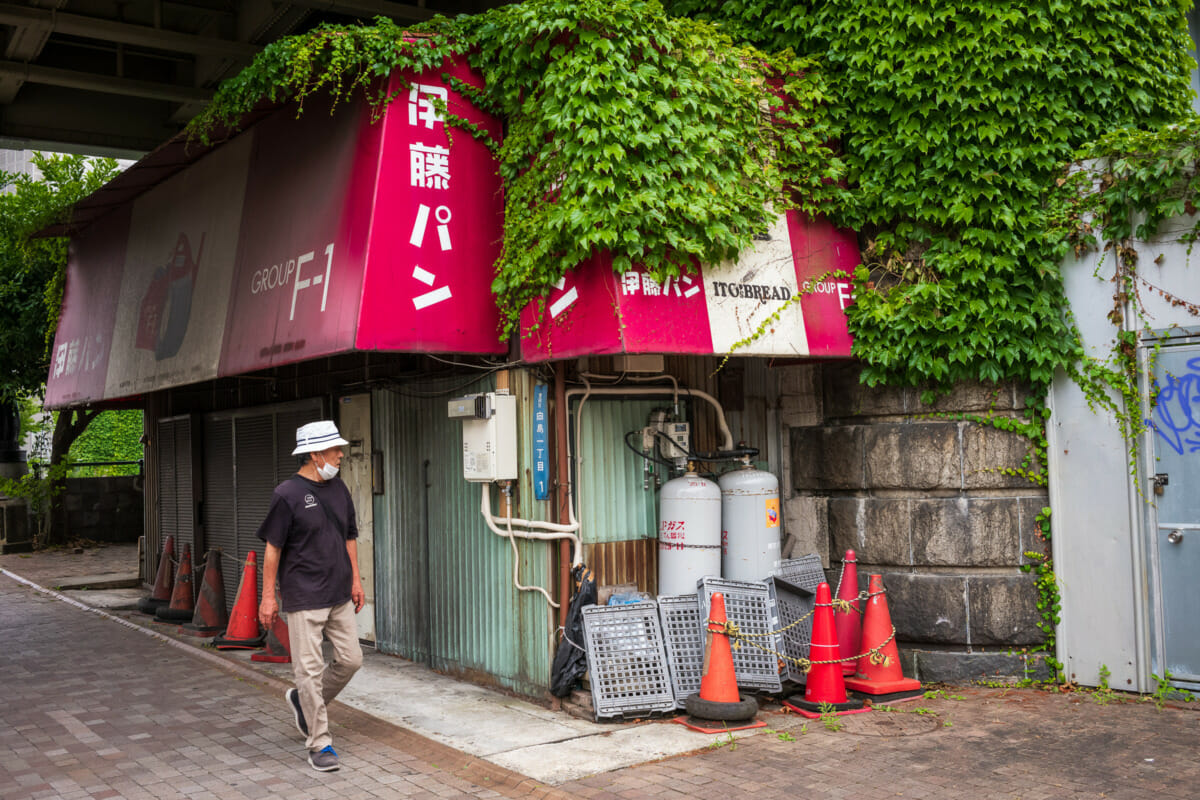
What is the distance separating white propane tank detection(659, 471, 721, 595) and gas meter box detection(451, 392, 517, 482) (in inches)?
51.9

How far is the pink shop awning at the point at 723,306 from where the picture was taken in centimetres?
712

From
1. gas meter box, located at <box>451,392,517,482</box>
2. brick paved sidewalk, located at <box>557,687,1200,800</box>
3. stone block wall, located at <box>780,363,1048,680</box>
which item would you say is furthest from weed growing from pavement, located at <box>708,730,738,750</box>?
gas meter box, located at <box>451,392,517,482</box>

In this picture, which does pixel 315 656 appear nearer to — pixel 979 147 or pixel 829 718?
pixel 829 718

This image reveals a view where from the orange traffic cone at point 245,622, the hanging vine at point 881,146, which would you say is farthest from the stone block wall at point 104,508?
the hanging vine at point 881,146

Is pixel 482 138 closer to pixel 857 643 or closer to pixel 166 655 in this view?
pixel 857 643

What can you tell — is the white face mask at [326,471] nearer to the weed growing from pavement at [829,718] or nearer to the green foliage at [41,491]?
the weed growing from pavement at [829,718]

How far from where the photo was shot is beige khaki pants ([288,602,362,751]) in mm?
6406

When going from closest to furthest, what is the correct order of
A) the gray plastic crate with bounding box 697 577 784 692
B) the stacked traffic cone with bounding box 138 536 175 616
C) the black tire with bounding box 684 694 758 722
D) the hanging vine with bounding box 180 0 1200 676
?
the black tire with bounding box 684 694 758 722
the hanging vine with bounding box 180 0 1200 676
the gray plastic crate with bounding box 697 577 784 692
the stacked traffic cone with bounding box 138 536 175 616

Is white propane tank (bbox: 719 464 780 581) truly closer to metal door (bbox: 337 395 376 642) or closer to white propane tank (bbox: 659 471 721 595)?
white propane tank (bbox: 659 471 721 595)

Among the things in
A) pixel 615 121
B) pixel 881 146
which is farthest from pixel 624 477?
pixel 881 146

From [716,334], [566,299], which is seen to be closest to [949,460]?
[716,334]

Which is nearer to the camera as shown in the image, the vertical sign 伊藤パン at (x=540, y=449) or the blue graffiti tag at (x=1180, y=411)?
the blue graffiti tag at (x=1180, y=411)

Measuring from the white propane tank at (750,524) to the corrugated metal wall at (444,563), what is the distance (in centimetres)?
158

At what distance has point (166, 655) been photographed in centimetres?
1021
